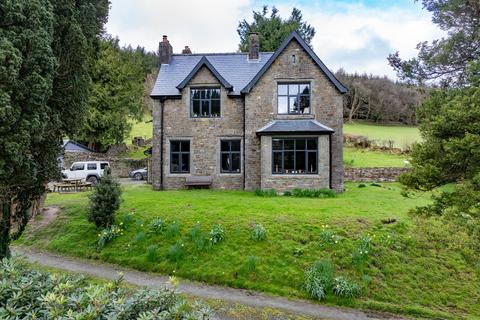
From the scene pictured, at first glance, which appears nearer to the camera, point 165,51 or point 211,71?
point 211,71

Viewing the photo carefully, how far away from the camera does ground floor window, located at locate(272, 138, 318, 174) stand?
21484 mm

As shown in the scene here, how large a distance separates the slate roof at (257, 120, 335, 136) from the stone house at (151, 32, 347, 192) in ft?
0.19

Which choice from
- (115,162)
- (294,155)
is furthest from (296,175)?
(115,162)

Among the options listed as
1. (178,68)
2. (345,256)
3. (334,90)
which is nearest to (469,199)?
(345,256)

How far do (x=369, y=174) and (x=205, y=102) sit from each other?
49.4 feet

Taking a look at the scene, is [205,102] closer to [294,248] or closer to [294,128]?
[294,128]

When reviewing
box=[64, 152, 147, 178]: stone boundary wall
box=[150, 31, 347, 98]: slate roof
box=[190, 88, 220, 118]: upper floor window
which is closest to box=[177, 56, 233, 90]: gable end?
box=[150, 31, 347, 98]: slate roof

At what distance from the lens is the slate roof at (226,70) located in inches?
861

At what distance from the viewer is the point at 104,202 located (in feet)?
46.9

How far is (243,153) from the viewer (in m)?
23.0

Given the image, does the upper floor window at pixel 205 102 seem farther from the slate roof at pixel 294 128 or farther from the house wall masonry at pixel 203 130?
the slate roof at pixel 294 128

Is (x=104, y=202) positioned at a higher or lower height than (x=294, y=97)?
lower

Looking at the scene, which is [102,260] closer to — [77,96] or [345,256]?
[77,96]

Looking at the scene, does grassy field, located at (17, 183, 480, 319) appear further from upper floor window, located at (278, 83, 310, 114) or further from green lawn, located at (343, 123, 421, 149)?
green lawn, located at (343, 123, 421, 149)
